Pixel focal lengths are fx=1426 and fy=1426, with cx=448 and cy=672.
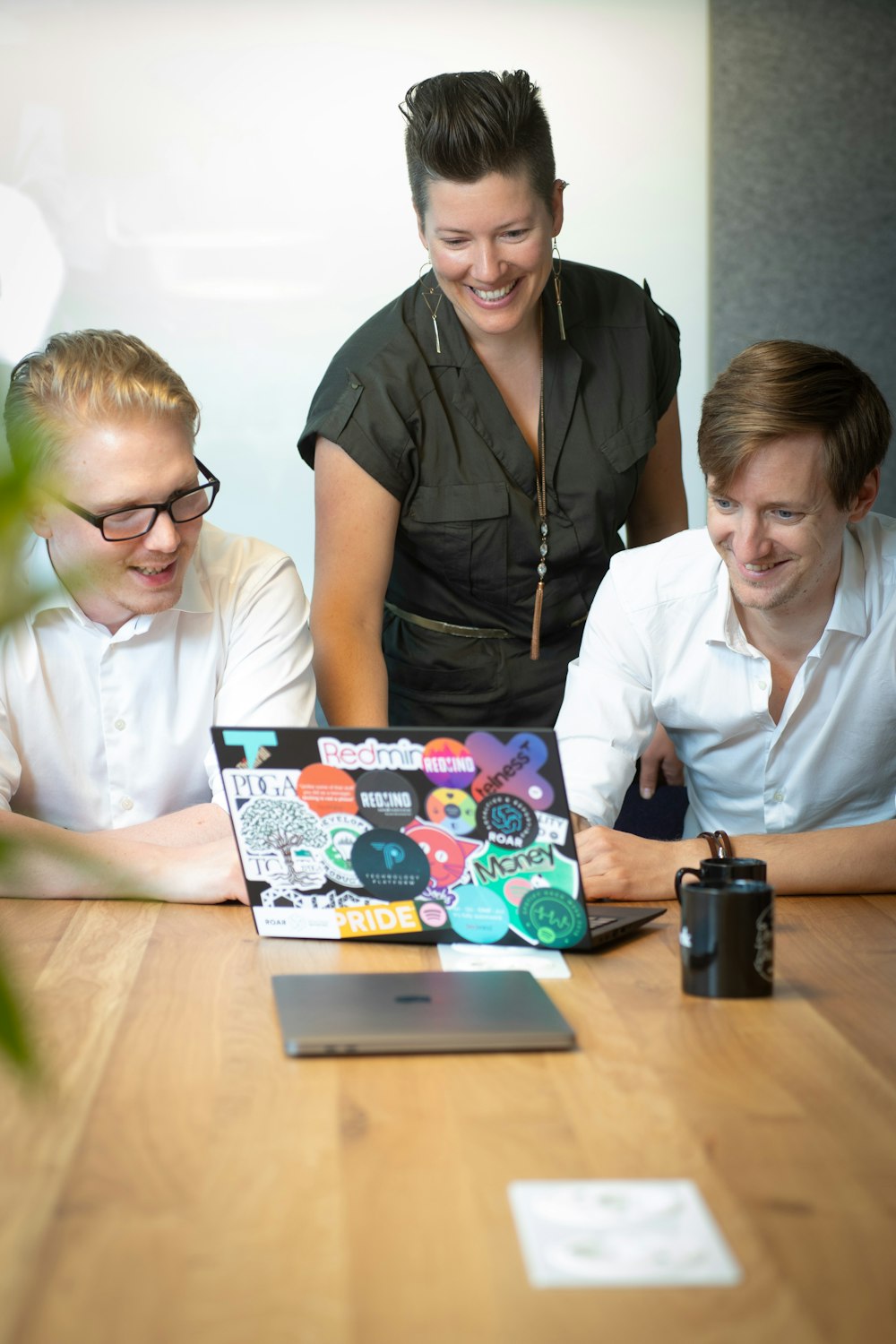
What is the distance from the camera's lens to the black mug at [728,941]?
3.93 ft

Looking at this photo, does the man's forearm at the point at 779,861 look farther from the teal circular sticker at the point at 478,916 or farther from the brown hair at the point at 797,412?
the brown hair at the point at 797,412

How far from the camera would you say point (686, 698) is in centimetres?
193

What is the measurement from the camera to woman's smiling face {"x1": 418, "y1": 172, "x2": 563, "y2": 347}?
6.40 feet

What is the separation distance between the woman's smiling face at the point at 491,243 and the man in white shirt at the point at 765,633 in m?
0.38

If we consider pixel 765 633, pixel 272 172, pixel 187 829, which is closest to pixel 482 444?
pixel 765 633

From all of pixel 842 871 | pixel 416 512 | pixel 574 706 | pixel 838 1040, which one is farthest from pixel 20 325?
pixel 838 1040

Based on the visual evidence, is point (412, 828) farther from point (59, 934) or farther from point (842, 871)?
point (842, 871)

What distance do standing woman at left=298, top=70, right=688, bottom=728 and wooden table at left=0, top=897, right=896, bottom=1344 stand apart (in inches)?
37.0

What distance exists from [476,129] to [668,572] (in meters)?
0.65

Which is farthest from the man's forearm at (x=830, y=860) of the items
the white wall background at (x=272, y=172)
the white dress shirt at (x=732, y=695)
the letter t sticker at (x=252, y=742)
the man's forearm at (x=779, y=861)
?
the white wall background at (x=272, y=172)

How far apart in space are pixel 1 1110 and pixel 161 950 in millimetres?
388

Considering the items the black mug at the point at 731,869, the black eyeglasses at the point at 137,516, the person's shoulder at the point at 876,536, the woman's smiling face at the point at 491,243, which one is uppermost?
the woman's smiling face at the point at 491,243

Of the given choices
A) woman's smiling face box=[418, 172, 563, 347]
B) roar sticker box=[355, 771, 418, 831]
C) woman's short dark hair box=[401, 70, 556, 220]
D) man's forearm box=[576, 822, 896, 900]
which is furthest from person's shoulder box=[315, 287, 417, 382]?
roar sticker box=[355, 771, 418, 831]

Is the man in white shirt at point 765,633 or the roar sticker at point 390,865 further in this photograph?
the man in white shirt at point 765,633
